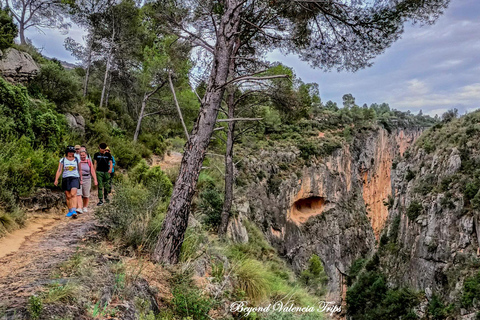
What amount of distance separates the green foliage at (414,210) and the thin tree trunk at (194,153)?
87.8 feet

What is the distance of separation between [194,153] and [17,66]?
8651 millimetres

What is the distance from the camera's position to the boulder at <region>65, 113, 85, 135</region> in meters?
9.62

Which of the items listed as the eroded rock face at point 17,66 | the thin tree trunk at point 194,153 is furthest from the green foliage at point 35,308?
the eroded rock face at point 17,66

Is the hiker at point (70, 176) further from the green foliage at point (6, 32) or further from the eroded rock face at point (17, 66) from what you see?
the green foliage at point (6, 32)

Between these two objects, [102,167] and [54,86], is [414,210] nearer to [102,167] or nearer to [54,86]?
[102,167]

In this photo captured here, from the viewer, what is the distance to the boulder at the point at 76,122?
9623mm

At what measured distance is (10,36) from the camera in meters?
8.89

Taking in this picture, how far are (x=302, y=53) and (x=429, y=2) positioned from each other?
92.3 inches

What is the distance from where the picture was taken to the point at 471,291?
17.2 m

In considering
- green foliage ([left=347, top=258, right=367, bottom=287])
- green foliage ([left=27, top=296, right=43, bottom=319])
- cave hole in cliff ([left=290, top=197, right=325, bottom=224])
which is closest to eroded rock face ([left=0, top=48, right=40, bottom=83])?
green foliage ([left=27, top=296, right=43, bottom=319])

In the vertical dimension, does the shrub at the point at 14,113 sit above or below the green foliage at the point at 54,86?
below

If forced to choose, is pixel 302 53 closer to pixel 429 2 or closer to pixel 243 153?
pixel 429 2

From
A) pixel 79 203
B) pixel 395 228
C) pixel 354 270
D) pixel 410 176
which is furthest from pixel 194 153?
pixel 354 270

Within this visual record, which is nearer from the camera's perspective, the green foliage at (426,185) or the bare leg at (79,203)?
the bare leg at (79,203)
